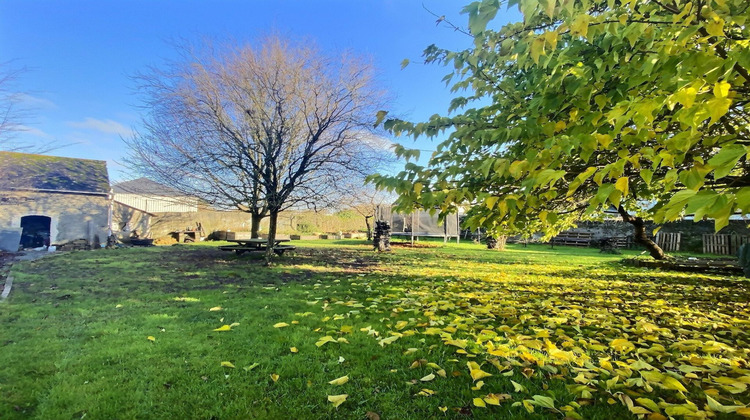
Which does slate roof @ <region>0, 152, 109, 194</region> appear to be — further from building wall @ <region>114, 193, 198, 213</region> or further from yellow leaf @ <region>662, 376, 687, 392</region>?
yellow leaf @ <region>662, 376, 687, 392</region>

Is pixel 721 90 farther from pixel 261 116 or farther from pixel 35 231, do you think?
pixel 35 231

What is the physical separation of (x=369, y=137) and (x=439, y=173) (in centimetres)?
626

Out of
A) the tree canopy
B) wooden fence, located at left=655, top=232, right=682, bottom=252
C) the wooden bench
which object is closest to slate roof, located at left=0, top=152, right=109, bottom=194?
the tree canopy

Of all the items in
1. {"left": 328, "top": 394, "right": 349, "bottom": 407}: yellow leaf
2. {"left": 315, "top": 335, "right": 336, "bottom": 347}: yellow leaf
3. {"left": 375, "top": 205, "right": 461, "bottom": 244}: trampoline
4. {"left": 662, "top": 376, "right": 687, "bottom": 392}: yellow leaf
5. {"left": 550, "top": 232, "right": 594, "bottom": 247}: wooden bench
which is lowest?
{"left": 328, "top": 394, "right": 349, "bottom": 407}: yellow leaf

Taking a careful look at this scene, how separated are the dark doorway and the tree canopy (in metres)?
17.0

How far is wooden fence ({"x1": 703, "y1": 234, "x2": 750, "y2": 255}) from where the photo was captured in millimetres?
14484

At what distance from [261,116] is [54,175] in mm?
11657

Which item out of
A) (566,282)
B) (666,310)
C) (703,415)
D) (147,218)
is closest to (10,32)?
(703,415)

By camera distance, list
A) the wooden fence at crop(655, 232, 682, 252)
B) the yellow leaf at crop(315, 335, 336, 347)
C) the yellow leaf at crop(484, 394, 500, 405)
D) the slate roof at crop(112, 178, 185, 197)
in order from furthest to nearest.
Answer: the wooden fence at crop(655, 232, 682, 252)
the slate roof at crop(112, 178, 185, 197)
the yellow leaf at crop(315, 335, 336, 347)
the yellow leaf at crop(484, 394, 500, 405)

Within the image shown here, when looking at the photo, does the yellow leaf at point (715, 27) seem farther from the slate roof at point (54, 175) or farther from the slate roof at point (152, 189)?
the slate roof at point (54, 175)

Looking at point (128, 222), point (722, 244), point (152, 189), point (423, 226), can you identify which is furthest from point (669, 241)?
point (128, 222)

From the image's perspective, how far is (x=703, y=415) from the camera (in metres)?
1.77

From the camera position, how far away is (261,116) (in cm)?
832

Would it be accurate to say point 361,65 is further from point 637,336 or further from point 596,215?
point 637,336
